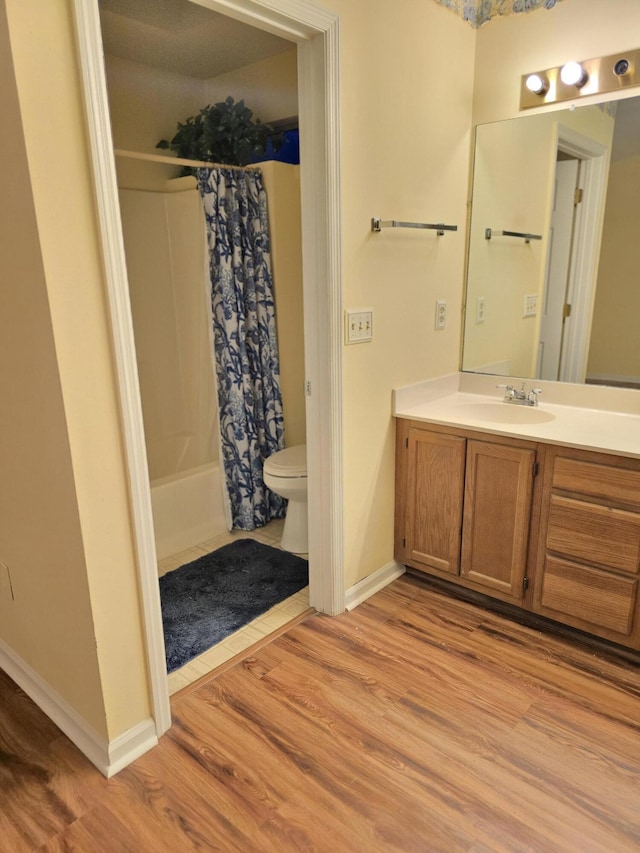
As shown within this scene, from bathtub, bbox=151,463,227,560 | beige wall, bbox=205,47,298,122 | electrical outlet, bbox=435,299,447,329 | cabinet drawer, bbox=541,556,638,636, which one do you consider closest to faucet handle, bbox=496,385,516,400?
electrical outlet, bbox=435,299,447,329

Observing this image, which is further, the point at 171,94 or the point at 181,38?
the point at 171,94

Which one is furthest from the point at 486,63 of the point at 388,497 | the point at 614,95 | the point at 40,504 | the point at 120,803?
the point at 120,803

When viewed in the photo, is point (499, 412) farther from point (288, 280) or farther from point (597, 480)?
point (288, 280)

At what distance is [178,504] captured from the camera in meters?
2.95

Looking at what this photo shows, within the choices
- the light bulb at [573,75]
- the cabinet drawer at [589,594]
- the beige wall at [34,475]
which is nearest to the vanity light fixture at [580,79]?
the light bulb at [573,75]

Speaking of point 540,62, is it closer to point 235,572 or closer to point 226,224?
point 226,224

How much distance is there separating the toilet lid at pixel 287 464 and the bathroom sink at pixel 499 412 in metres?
0.77

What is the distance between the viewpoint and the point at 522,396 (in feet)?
8.32

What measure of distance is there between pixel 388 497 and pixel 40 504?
1.41 m

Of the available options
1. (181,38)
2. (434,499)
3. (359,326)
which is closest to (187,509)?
(434,499)

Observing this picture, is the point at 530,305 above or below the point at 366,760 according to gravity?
above

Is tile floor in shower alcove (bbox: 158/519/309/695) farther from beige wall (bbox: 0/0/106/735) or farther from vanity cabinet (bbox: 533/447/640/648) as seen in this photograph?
vanity cabinet (bbox: 533/447/640/648)

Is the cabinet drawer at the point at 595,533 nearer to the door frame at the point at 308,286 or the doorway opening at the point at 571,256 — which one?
the doorway opening at the point at 571,256

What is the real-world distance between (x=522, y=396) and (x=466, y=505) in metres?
0.57
